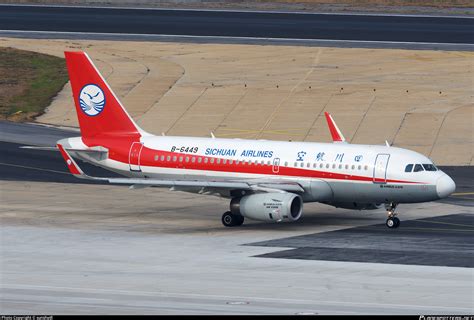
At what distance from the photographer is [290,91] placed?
95.6 meters

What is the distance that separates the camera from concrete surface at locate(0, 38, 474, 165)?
3386 inches

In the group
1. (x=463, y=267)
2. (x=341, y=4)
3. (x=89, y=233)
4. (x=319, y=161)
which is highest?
(x=341, y=4)

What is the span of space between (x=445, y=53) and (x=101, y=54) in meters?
30.0

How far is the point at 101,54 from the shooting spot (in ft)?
358

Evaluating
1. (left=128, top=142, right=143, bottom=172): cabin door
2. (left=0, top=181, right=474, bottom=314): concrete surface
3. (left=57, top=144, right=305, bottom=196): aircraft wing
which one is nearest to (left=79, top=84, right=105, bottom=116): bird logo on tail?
(left=128, top=142, right=143, bottom=172): cabin door

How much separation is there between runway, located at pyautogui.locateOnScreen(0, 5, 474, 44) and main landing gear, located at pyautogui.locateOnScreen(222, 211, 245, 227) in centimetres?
A: 5518

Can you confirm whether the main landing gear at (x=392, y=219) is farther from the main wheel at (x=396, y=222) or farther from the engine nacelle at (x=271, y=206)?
the engine nacelle at (x=271, y=206)

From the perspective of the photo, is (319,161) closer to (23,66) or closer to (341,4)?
(23,66)

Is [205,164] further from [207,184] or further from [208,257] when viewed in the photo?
[208,257]

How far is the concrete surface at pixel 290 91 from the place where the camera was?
86000 mm

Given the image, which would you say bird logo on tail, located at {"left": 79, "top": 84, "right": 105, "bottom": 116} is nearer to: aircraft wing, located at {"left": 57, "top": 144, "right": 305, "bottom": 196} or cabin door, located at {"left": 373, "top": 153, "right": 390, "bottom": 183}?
aircraft wing, located at {"left": 57, "top": 144, "right": 305, "bottom": 196}

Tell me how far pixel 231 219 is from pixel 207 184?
2.52 meters

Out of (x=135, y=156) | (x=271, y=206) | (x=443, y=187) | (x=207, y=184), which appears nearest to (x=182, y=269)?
(x=271, y=206)

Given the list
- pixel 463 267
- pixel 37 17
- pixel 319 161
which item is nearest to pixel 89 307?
pixel 463 267
